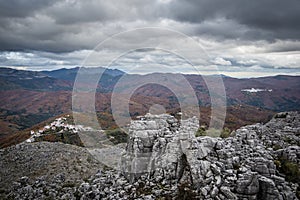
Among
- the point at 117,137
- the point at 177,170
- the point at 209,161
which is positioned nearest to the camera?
the point at 209,161

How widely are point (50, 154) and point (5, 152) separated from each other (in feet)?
28.7

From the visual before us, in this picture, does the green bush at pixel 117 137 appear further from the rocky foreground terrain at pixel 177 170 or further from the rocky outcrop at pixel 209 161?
the rocky outcrop at pixel 209 161

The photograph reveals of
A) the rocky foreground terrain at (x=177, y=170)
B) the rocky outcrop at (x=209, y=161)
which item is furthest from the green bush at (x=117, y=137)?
the rocky outcrop at (x=209, y=161)

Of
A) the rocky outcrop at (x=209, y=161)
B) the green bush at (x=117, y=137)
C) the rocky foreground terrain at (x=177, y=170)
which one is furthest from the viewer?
the green bush at (x=117, y=137)

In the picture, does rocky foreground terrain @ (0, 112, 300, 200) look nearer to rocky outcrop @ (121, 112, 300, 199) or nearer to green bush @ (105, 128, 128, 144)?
rocky outcrop @ (121, 112, 300, 199)

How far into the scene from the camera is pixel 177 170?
80.8 ft

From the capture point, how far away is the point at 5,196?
31.4 meters

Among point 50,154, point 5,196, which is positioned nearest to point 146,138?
point 5,196

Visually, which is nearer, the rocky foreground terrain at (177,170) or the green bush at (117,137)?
the rocky foreground terrain at (177,170)

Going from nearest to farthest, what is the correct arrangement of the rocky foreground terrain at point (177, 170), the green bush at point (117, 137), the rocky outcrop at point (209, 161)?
the rocky outcrop at point (209, 161), the rocky foreground terrain at point (177, 170), the green bush at point (117, 137)

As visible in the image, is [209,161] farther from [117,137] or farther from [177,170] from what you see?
[117,137]

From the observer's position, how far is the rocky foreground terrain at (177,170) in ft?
67.8

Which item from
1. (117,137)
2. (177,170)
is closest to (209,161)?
(177,170)

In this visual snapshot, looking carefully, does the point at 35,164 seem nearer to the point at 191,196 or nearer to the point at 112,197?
the point at 112,197
